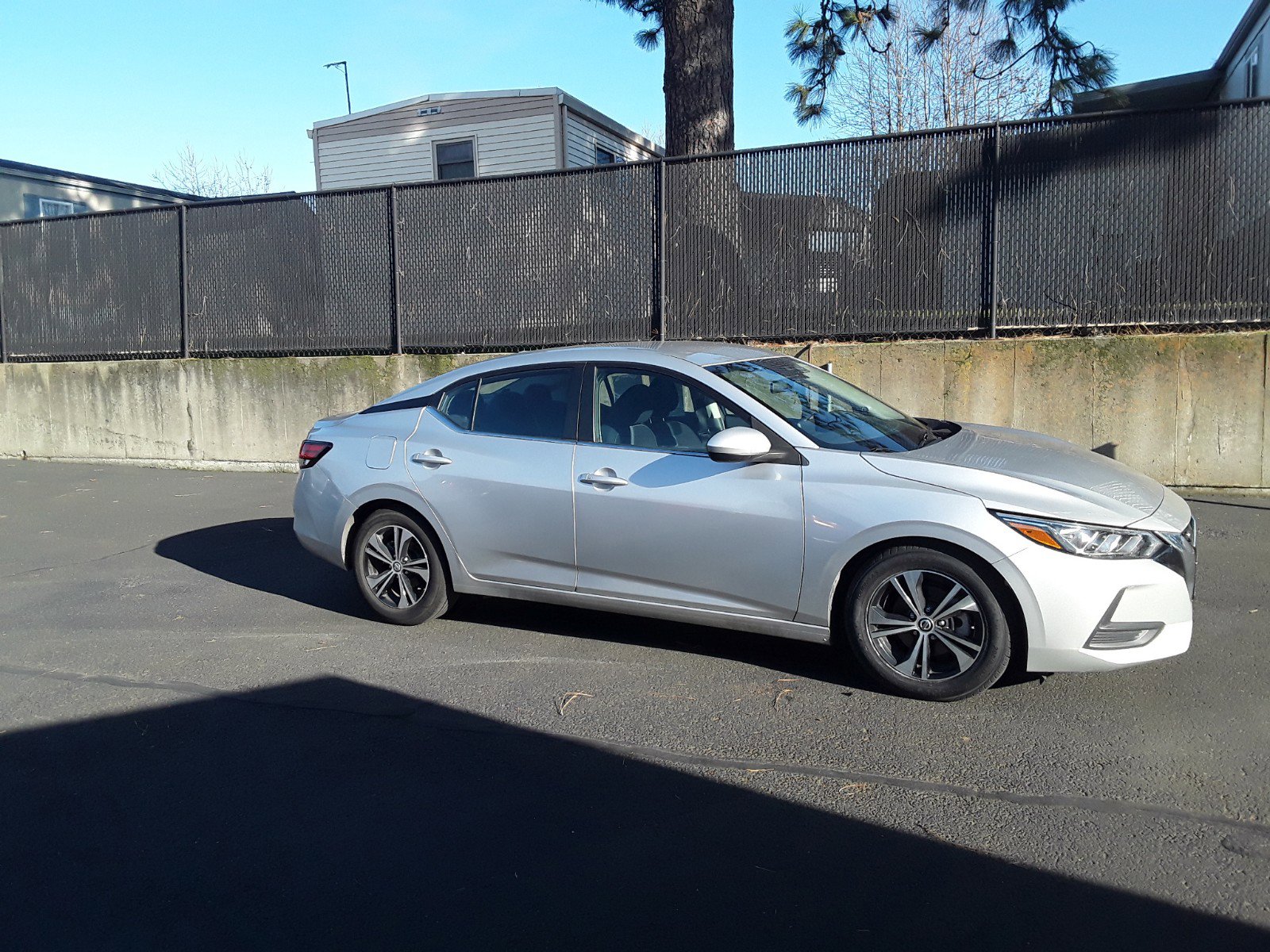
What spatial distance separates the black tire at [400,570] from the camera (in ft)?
19.0

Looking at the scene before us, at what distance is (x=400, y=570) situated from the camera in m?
5.89

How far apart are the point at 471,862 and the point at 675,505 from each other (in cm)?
209

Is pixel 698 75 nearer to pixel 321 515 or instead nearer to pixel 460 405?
pixel 460 405

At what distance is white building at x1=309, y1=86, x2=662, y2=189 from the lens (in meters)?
18.3

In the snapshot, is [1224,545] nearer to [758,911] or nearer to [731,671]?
[731,671]

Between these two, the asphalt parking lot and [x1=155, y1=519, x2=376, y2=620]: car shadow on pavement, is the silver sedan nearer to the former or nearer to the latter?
the asphalt parking lot

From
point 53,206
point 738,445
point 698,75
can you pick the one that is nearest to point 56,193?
point 53,206

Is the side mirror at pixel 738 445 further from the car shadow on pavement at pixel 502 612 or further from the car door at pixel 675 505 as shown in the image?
the car shadow on pavement at pixel 502 612

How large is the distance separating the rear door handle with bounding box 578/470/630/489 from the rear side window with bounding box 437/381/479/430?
34.5 inches

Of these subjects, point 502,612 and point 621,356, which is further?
point 502,612

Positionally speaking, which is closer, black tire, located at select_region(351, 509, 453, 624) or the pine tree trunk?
black tire, located at select_region(351, 509, 453, 624)

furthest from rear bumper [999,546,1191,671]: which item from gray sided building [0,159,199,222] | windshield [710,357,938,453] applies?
gray sided building [0,159,199,222]

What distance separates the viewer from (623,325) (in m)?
11.3

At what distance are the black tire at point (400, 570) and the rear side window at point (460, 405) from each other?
59 cm
